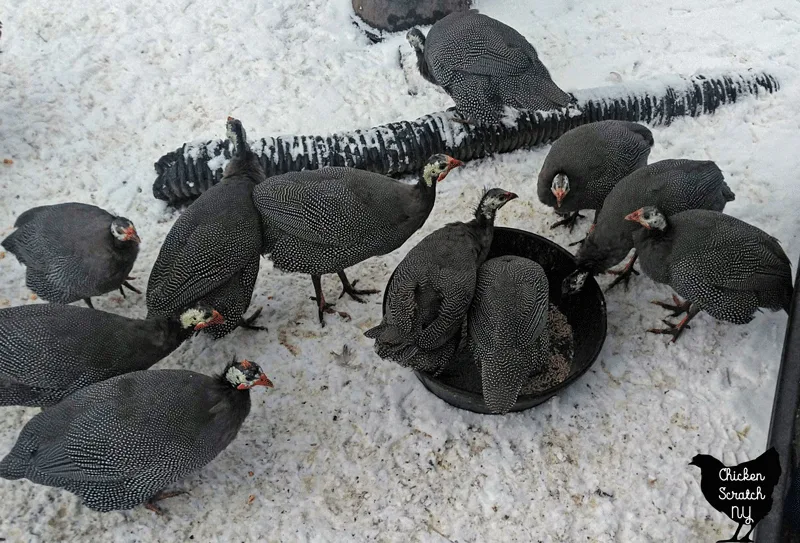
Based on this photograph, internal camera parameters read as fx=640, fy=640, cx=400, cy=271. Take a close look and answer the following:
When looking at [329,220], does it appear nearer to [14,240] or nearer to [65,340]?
[65,340]

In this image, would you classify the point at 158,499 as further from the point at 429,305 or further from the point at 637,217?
the point at 637,217

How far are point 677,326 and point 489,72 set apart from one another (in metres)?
1.85

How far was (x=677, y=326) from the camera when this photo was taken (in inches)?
128

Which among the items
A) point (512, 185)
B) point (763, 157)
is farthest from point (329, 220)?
point (763, 157)

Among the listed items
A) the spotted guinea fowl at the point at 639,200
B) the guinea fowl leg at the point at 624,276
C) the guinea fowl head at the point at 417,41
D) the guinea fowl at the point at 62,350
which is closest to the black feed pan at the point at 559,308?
the spotted guinea fowl at the point at 639,200

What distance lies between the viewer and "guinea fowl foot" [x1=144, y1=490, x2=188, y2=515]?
2.67 m

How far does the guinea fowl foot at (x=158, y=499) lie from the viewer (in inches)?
105

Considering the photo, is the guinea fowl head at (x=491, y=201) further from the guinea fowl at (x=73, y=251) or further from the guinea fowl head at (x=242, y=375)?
the guinea fowl at (x=73, y=251)

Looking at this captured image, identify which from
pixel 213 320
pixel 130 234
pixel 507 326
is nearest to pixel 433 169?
→ pixel 507 326

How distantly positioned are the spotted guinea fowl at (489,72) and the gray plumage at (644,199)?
0.84 m

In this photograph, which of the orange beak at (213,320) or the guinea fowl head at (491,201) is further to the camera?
the guinea fowl head at (491,201)

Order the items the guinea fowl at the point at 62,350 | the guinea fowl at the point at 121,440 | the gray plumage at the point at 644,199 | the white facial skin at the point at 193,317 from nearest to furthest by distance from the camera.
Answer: the guinea fowl at the point at 121,440 → the guinea fowl at the point at 62,350 → the white facial skin at the point at 193,317 → the gray plumage at the point at 644,199

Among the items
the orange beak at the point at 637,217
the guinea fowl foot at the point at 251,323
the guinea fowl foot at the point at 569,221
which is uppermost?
the orange beak at the point at 637,217

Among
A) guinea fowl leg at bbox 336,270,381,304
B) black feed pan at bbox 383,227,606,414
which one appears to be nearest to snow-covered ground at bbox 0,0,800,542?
guinea fowl leg at bbox 336,270,381,304
